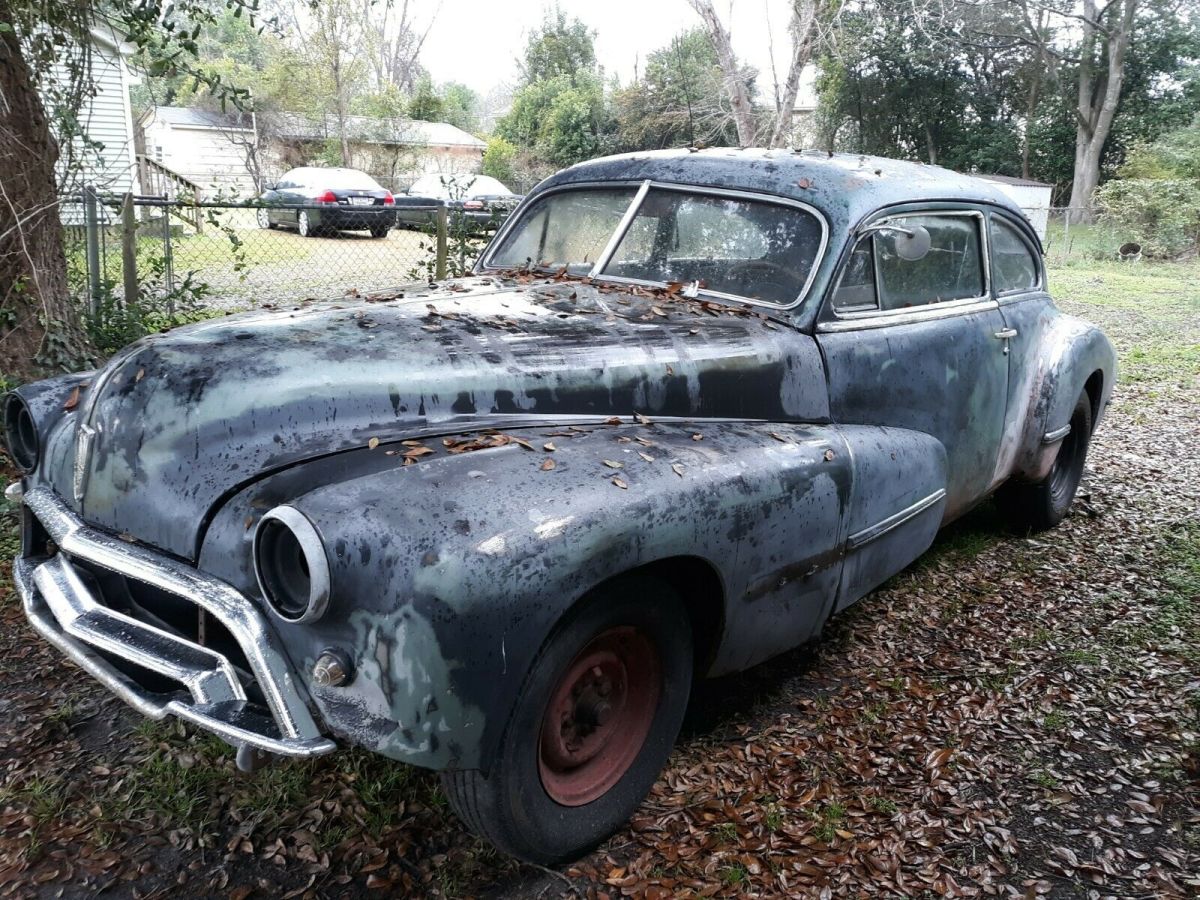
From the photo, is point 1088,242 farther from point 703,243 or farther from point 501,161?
point 703,243

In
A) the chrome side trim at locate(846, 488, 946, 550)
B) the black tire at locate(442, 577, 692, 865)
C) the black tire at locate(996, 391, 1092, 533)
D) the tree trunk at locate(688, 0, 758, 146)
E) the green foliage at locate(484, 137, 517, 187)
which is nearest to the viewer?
the black tire at locate(442, 577, 692, 865)

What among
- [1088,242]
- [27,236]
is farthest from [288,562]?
[1088,242]

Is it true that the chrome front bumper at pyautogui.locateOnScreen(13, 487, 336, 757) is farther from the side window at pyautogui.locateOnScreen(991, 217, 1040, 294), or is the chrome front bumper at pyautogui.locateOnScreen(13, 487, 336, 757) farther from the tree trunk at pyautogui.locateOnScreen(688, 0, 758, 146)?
the tree trunk at pyautogui.locateOnScreen(688, 0, 758, 146)

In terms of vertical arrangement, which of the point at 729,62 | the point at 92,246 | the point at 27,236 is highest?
the point at 729,62

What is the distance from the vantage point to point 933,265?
393 centimetres

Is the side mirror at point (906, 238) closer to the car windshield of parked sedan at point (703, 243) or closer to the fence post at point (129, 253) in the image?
the car windshield of parked sedan at point (703, 243)

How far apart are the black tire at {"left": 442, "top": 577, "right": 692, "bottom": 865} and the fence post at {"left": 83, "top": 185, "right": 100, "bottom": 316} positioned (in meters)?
5.76

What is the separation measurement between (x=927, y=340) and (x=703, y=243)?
1.00 m

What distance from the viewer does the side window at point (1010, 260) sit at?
14.4ft

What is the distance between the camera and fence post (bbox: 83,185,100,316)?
21.5ft

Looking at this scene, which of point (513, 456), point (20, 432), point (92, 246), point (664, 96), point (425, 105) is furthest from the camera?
point (425, 105)

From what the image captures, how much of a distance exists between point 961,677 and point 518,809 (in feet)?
6.86

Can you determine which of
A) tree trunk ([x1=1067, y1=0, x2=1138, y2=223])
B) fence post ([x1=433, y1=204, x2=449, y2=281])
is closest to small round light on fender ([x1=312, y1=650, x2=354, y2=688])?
fence post ([x1=433, y1=204, x2=449, y2=281])

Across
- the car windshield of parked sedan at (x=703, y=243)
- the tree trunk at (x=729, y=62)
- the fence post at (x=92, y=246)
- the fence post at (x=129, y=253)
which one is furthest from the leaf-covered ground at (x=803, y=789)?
the tree trunk at (x=729, y=62)
